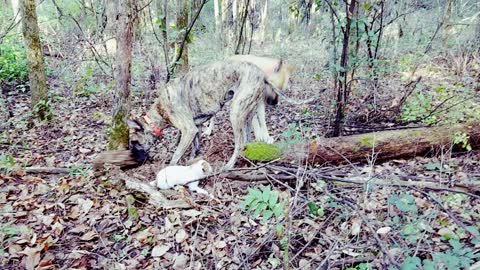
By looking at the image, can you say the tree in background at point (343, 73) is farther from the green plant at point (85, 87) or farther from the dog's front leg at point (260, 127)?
the green plant at point (85, 87)

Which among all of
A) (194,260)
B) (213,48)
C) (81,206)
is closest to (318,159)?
(194,260)

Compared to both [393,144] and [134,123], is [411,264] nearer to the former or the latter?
[393,144]

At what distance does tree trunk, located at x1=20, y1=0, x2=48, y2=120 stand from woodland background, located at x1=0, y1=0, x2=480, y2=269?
0.08 feet

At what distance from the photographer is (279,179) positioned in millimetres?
3977

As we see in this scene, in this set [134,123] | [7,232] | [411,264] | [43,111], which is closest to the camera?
[411,264]

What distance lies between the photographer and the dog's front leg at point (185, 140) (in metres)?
4.94

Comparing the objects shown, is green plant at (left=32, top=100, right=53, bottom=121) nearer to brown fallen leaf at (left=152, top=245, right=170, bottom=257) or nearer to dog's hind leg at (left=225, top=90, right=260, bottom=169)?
dog's hind leg at (left=225, top=90, right=260, bottom=169)

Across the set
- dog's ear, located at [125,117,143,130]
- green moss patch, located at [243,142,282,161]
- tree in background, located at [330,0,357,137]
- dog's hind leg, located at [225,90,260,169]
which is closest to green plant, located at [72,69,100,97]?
dog's ear, located at [125,117,143,130]

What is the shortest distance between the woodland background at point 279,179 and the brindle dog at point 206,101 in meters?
0.34

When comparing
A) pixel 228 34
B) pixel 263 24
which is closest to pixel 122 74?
pixel 228 34

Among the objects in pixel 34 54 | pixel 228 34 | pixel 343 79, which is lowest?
Answer: pixel 343 79

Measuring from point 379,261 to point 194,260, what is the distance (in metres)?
1.51

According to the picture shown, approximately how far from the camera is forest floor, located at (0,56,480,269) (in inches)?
109

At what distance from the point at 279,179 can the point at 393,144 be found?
5.52 ft
